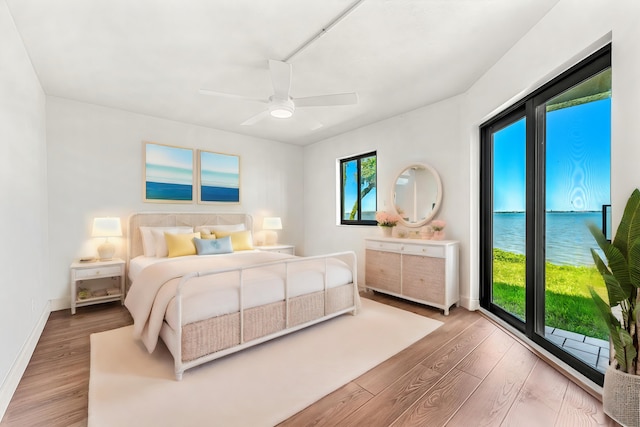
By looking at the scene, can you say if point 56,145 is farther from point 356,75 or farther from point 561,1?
point 561,1

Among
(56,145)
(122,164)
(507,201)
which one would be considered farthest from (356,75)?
(56,145)

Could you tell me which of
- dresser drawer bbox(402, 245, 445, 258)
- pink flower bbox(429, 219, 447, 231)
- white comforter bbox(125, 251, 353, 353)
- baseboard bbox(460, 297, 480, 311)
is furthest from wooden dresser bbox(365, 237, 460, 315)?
white comforter bbox(125, 251, 353, 353)

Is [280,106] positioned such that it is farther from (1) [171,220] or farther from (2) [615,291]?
(1) [171,220]

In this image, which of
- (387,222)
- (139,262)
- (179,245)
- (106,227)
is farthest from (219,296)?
(387,222)

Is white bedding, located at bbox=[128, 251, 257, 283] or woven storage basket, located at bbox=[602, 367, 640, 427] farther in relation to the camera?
white bedding, located at bbox=[128, 251, 257, 283]

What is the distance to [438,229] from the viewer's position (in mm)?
3627

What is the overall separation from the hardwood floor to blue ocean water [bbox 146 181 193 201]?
6.92 ft

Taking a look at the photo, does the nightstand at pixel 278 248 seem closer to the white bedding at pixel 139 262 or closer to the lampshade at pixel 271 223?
the lampshade at pixel 271 223

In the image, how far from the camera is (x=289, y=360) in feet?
7.48

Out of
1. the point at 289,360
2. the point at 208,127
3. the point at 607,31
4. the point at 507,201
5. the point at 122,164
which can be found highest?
the point at 208,127

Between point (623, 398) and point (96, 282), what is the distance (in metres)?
5.07

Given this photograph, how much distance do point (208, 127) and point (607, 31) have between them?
465 cm

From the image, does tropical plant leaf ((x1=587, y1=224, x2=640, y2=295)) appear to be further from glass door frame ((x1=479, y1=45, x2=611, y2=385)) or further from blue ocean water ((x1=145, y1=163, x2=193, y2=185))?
blue ocean water ((x1=145, y1=163, x2=193, y2=185))

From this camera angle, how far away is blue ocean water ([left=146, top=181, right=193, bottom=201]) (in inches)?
163
